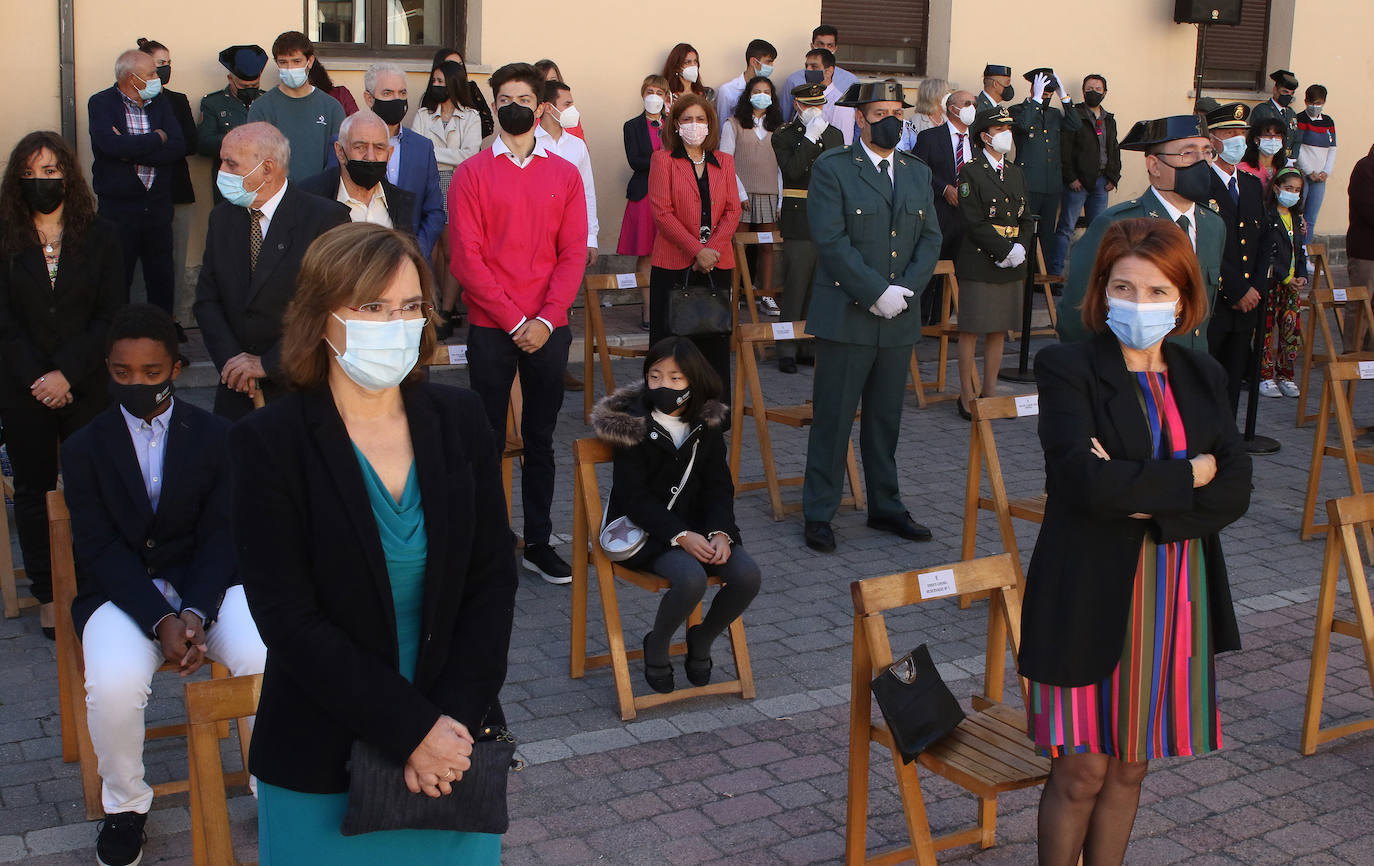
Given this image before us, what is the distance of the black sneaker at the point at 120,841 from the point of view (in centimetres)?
393

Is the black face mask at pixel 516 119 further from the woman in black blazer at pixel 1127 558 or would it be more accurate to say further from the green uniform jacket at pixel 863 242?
the woman in black blazer at pixel 1127 558

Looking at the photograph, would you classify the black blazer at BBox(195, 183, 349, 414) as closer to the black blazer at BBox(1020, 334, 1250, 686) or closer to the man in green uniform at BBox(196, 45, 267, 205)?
the black blazer at BBox(1020, 334, 1250, 686)

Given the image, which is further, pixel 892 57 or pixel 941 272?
Result: pixel 892 57

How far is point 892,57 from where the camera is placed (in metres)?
14.5

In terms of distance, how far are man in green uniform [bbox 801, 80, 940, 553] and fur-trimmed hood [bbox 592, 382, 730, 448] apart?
1.70 meters

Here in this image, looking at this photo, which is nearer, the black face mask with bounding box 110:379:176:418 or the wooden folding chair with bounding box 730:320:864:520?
the black face mask with bounding box 110:379:176:418

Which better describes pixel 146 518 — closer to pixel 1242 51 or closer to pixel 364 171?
pixel 364 171

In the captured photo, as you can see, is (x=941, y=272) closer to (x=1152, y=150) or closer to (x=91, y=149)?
(x=1152, y=150)

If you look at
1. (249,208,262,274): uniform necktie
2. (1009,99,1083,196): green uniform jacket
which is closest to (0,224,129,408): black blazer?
(249,208,262,274): uniform necktie

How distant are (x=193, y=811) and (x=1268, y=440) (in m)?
7.83

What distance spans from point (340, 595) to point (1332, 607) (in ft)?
12.2

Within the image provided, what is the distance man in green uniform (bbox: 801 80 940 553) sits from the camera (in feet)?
22.8

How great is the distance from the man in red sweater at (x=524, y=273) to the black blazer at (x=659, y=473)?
1.03 metres

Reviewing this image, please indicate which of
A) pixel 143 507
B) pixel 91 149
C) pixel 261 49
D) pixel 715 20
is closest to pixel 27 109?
pixel 91 149
